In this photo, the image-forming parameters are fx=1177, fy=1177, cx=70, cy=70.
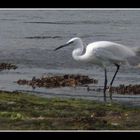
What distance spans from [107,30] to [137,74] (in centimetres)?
33

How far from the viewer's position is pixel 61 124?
7297mm

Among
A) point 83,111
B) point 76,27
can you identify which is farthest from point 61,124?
point 76,27

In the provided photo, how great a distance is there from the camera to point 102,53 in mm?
7391

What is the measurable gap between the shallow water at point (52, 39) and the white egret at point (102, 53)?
0.03 m

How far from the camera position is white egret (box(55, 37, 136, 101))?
734 cm

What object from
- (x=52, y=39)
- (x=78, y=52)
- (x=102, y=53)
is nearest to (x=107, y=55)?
(x=102, y=53)

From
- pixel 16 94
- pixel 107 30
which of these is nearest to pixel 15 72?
pixel 16 94

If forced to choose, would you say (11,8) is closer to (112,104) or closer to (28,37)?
(28,37)

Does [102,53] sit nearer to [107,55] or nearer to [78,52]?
[107,55]

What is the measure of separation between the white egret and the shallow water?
3cm

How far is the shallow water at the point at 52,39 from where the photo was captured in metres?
7.31

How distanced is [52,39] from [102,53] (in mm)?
328

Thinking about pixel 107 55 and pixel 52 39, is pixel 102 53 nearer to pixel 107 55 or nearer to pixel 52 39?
pixel 107 55

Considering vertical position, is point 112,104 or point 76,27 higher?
point 76,27
